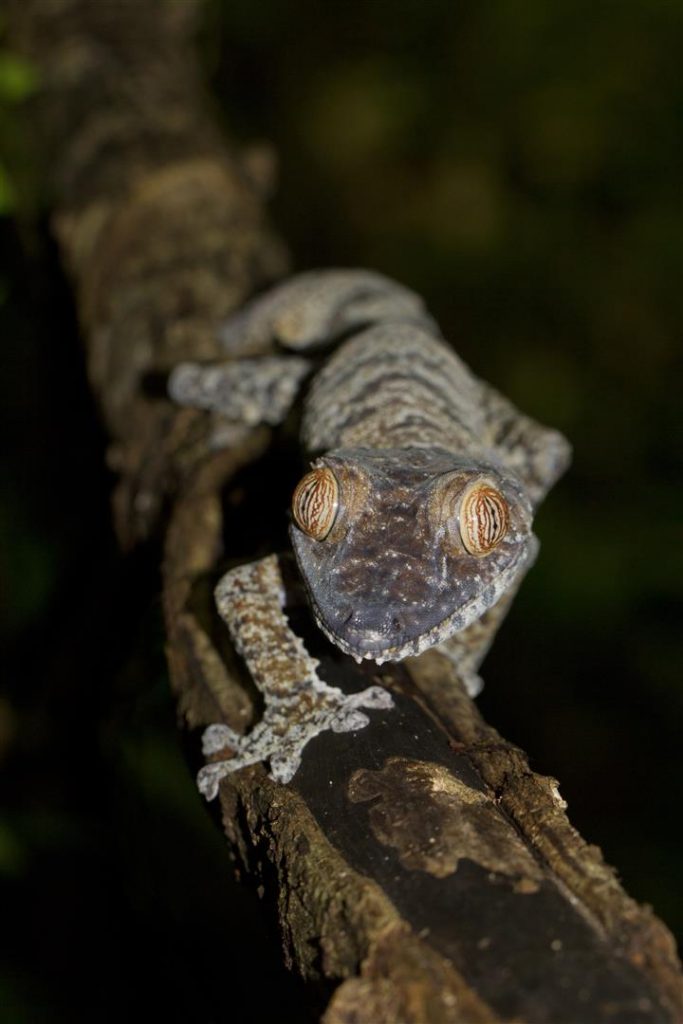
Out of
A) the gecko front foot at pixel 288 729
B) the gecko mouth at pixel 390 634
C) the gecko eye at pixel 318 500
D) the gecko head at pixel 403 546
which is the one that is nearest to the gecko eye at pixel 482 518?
the gecko head at pixel 403 546

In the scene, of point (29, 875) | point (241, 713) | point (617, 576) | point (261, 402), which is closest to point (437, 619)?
point (241, 713)

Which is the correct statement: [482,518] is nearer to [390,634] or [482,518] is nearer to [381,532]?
[381,532]

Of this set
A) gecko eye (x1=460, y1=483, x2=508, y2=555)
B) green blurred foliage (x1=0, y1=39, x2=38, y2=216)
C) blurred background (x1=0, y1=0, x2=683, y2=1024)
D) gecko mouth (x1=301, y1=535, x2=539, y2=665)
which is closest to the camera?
gecko mouth (x1=301, y1=535, x2=539, y2=665)

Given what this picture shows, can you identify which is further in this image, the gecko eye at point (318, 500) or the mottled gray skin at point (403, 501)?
the gecko eye at point (318, 500)

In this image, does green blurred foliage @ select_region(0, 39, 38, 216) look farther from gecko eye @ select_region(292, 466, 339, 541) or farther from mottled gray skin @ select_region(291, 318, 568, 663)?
gecko eye @ select_region(292, 466, 339, 541)

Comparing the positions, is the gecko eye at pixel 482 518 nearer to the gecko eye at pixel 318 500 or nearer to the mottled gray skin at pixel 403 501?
the mottled gray skin at pixel 403 501

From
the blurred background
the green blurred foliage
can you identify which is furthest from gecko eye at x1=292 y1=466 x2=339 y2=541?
the green blurred foliage

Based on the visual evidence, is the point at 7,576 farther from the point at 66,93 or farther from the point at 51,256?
the point at 66,93
